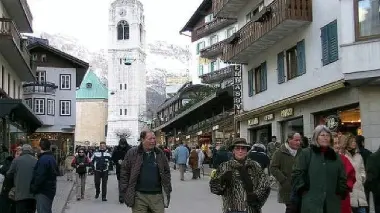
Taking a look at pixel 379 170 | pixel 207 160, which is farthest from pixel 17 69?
pixel 379 170

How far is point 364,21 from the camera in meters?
18.3

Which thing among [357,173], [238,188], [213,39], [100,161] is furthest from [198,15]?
[238,188]

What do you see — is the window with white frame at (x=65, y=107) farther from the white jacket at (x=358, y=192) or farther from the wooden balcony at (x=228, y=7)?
the white jacket at (x=358, y=192)

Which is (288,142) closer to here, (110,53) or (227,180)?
(227,180)

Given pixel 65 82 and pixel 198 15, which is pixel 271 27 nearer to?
pixel 65 82

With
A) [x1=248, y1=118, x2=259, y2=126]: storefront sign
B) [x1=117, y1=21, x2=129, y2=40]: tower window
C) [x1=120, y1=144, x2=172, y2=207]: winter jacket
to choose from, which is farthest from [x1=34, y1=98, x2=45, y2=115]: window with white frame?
[x1=117, y1=21, x2=129, y2=40]: tower window

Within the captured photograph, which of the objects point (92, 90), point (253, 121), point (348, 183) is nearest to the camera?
point (348, 183)

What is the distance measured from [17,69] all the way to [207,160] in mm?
14925

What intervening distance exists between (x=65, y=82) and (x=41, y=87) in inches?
143

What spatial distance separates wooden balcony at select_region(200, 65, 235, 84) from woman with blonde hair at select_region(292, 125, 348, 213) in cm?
4756

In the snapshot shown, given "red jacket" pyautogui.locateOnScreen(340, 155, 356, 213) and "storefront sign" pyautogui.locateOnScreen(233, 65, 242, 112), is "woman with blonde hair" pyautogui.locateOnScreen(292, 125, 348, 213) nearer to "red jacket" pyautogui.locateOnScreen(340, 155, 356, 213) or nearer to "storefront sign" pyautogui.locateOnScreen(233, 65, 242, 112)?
"red jacket" pyautogui.locateOnScreen(340, 155, 356, 213)

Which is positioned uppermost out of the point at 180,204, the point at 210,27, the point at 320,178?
the point at 210,27

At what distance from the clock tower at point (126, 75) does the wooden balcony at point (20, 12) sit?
91.0 metres

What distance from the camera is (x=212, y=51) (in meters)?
58.2
